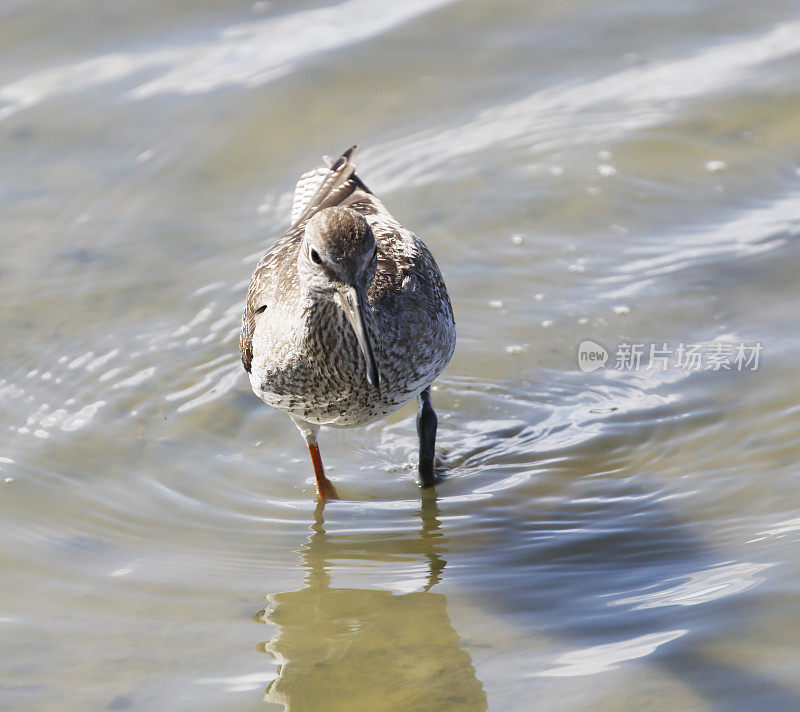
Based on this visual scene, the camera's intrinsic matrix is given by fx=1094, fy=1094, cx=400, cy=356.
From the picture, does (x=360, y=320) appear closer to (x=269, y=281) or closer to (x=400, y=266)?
(x=400, y=266)

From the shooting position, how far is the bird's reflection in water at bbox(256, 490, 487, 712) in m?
4.25

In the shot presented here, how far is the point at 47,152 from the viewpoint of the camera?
28.4 ft

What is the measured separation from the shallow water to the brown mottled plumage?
2.09 feet

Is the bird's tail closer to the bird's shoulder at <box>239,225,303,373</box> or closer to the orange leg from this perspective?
the bird's shoulder at <box>239,225,303,373</box>

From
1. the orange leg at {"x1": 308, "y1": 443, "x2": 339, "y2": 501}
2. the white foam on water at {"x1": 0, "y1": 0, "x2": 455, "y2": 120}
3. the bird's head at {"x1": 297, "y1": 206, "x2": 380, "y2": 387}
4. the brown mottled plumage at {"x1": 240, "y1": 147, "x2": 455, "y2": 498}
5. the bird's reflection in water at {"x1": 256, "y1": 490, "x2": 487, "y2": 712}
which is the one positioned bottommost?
the bird's reflection in water at {"x1": 256, "y1": 490, "x2": 487, "y2": 712}

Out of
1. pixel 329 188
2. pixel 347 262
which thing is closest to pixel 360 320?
pixel 347 262

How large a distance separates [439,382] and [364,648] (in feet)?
7.90

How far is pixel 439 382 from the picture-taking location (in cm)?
668

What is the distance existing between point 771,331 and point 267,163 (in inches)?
162

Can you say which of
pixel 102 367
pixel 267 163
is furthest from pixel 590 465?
pixel 267 163

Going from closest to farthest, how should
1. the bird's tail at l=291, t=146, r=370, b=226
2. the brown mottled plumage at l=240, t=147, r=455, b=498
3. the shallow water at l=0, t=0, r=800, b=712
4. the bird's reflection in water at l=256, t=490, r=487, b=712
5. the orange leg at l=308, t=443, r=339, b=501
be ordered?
the bird's reflection in water at l=256, t=490, r=487, b=712 → the shallow water at l=0, t=0, r=800, b=712 → the brown mottled plumage at l=240, t=147, r=455, b=498 → the orange leg at l=308, t=443, r=339, b=501 → the bird's tail at l=291, t=146, r=370, b=226

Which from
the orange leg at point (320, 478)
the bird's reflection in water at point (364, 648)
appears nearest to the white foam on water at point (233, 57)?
the orange leg at point (320, 478)

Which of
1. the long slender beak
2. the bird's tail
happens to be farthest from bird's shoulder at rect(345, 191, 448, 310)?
the long slender beak

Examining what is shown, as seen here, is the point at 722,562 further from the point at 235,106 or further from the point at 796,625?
the point at 235,106
